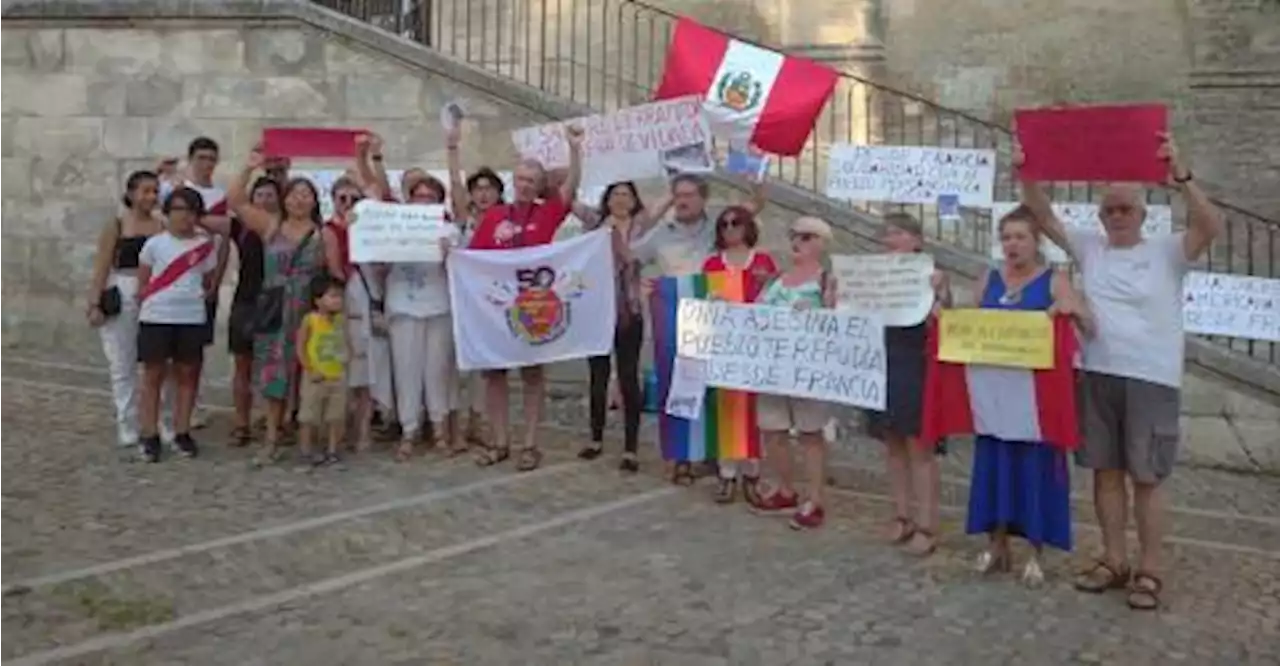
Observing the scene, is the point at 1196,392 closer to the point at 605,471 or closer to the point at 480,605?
the point at 605,471

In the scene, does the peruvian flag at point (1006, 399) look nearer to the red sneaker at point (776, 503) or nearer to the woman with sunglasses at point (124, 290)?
the red sneaker at point (776, 503)

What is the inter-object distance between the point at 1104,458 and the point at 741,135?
3.54m

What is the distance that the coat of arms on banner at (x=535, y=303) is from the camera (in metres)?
9.63

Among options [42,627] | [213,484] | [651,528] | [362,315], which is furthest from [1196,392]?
[42,627]

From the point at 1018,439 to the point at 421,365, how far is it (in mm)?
4155

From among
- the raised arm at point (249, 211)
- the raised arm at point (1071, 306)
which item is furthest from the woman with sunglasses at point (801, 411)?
the raised arm at point (249, 211)

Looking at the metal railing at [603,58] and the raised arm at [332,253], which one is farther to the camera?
the metal railing at [603,58]

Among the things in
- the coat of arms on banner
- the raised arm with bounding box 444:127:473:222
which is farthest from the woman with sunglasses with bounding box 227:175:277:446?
the coat of arms on banner

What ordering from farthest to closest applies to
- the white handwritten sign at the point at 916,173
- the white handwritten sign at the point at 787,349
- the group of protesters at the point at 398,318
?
the white handwritten sign at the point at 916,173 → the group of protesters at the point at 398,318 → the white handwritten sign at the point at 787,349

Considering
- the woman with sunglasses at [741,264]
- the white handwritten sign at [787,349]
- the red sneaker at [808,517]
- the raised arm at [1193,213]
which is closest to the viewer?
the raised arm at [1193,213]

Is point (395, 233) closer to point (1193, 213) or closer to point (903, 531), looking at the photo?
point (903, 531)

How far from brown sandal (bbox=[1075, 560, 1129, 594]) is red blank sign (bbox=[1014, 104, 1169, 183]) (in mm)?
1843

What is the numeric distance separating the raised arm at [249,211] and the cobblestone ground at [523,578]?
1491 mm

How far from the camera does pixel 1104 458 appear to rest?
7.10 metres
